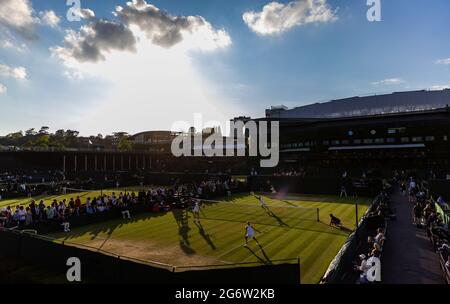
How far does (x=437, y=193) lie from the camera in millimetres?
30922

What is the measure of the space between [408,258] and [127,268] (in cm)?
1289

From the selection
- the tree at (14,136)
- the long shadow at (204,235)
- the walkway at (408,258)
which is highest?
the tree at (14,136)

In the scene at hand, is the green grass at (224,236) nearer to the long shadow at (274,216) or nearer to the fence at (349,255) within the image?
the long shadow at (274,216)

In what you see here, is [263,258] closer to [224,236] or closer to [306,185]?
[224,236]

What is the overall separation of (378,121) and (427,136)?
1034 centimetres

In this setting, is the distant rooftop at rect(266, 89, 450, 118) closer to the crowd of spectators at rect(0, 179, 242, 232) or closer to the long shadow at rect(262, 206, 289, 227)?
the crowd of spectators at rect(0, 179, 242, 232)

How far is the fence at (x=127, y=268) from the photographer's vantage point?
34.0 feet

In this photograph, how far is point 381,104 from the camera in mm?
80562

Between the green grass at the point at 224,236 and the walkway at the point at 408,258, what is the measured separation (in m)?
2.54

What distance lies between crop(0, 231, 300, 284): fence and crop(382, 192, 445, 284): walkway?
14.7 feet

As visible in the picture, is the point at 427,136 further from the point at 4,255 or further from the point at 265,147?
the point at 4,255

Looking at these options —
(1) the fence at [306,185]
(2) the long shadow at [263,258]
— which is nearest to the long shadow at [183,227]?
(2) the long shadow at [263,258]

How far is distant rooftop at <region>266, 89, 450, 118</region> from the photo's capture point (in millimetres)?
75000

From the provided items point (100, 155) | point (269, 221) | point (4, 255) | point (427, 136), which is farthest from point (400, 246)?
point (100, 155)
